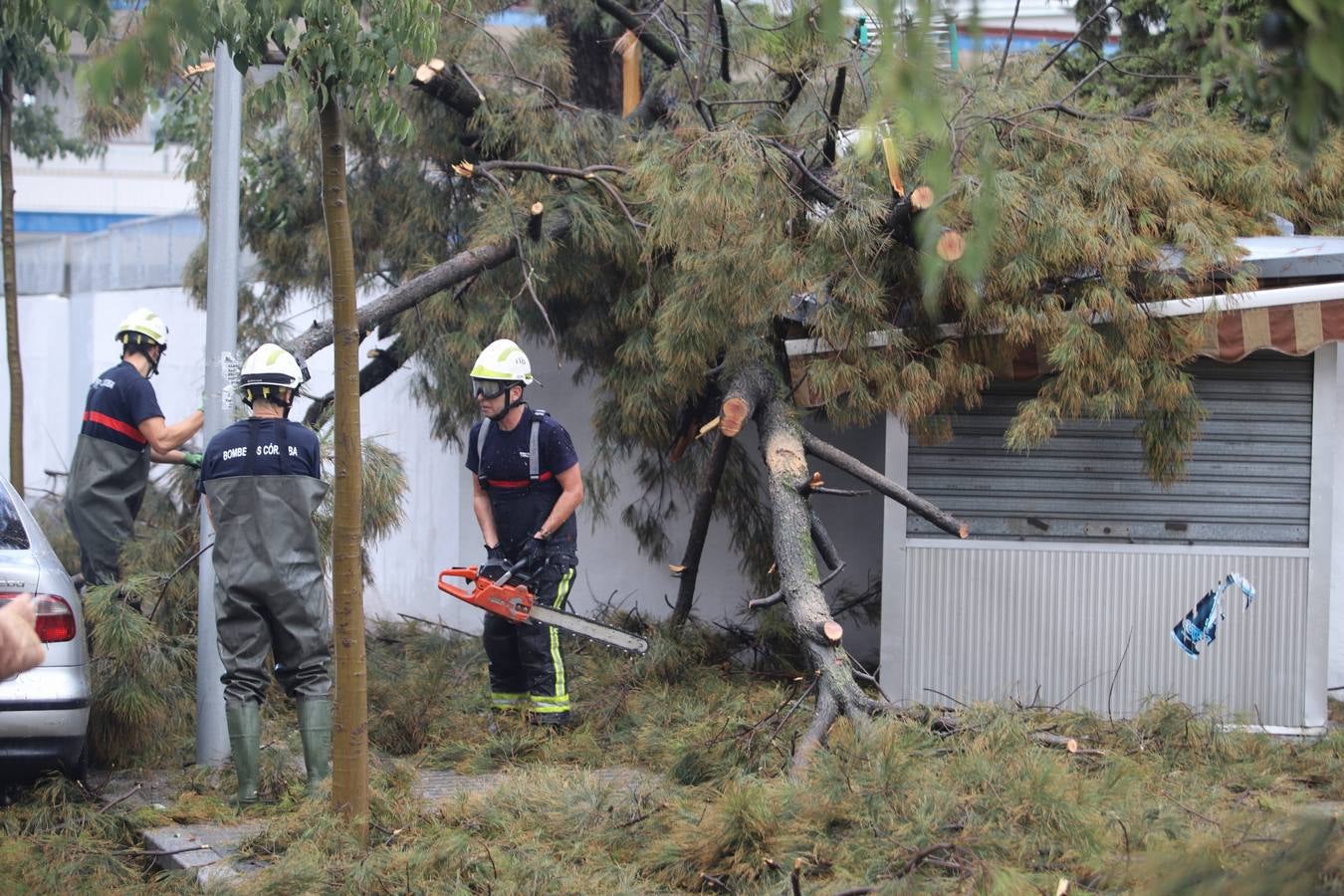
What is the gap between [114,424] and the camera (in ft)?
23.1

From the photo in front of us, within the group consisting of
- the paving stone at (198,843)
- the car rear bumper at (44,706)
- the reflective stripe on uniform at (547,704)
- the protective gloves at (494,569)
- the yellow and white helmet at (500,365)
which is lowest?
the paving stone at (198,843)

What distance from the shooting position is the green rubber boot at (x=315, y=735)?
5.55 meters

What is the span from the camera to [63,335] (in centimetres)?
1559

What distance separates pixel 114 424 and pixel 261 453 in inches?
75.4

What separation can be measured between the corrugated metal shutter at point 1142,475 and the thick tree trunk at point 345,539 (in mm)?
3318

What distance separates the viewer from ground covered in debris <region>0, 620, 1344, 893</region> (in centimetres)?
418

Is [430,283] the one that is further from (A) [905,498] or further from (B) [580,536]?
(A) [905,498]

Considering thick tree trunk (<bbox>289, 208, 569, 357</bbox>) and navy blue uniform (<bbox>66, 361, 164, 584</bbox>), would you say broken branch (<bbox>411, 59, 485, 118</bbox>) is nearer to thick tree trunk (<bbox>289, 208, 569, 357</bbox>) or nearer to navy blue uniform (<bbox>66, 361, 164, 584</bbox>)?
thick tree trunk (<bbox>289, 208, 569, 357</bbox>)

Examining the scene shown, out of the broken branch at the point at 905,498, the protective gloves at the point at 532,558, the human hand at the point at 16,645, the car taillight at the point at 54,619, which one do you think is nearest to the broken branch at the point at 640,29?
the broken branch at the point at 905,498

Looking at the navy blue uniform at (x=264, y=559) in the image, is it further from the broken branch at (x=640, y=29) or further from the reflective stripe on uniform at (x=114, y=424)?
the broken branch at (x=640, y=29)

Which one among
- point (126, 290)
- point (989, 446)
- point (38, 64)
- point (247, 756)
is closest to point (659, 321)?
point (989, 446)

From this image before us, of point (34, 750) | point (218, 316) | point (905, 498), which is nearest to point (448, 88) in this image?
point (218, 316)

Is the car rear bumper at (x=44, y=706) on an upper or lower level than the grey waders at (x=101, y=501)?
lower

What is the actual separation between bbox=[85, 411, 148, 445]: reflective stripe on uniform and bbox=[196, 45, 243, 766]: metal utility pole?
97 centimetres
